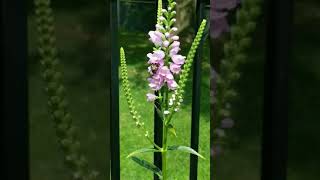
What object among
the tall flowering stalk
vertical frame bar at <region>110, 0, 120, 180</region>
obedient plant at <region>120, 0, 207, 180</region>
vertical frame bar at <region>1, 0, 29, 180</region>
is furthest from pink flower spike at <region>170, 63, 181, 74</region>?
vertical frame bar at <region>1, 0, 29, 180</region>

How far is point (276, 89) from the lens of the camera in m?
0.72

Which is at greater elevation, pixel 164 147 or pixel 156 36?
pixel 156 36

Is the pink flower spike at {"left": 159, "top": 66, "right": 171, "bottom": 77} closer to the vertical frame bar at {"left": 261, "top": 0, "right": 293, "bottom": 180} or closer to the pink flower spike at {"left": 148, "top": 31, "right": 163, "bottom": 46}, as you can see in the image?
the pink flower spike at {"left": 148, "top": 31, "right": 163, "bottom": 46}

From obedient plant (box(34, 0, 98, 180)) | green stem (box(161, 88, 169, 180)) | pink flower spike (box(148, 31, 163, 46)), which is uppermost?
pink flower spike (box(148, 31, 163, 46))

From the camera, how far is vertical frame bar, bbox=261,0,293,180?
2.29 ft

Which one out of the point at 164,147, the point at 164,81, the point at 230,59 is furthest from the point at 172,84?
the point at 230,59

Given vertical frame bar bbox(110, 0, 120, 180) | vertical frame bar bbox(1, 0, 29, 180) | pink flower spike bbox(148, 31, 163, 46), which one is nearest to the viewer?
vertical frame bar bbox(1, 0, 29, 180)

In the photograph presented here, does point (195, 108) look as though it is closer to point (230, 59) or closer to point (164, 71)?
point (164, 71)

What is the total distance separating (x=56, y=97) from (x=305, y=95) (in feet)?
1.20

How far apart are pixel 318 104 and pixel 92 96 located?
33 centimetres

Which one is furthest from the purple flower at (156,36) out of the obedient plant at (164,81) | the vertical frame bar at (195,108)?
the vertical frame bar at (195,108)

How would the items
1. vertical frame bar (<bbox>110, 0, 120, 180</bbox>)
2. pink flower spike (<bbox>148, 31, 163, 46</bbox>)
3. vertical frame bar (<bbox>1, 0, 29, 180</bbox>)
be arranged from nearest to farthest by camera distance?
vertical frame bar (<bbox>1, 0, 29, 180</bbox>) → vertical frame bar (<bbox>110, 0, 120, 180</bbox>) → pink flower spike (<bbox>148, 31, 163, 46</bbox>)

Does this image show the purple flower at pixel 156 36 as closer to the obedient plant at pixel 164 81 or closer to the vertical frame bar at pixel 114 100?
the obedient plant at pixel 164 81

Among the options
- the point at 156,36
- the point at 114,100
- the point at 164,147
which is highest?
the point at 156,36
